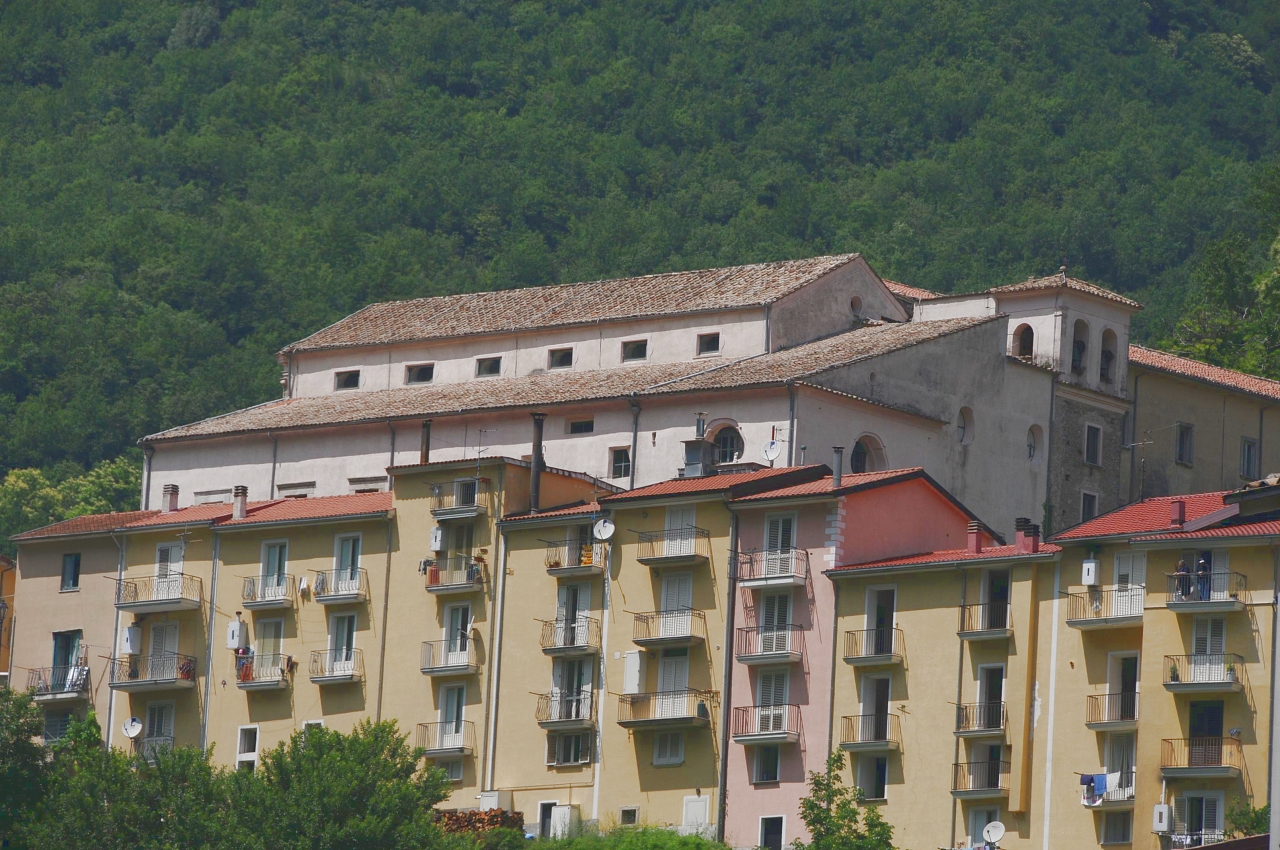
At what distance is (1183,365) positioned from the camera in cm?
9181

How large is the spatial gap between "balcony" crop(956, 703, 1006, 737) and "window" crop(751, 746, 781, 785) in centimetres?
524

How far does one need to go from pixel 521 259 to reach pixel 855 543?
318 feet

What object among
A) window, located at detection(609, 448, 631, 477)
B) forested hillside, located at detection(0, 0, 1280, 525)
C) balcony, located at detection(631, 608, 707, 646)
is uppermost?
forested hillside, located at detection(0, 0, 1280, 525)

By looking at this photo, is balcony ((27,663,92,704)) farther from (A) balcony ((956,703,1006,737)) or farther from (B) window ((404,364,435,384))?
(A) balcony ((956,703,1006,737))

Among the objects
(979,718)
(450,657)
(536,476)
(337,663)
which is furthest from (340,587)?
(979,718)

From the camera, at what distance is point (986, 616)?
65188mm

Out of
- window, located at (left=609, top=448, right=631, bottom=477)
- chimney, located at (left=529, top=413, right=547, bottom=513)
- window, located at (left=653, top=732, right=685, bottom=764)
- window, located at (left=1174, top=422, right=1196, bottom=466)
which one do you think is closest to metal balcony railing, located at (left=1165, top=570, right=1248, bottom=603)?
window, located at (left=653, top=732, right=685, bottom=764)

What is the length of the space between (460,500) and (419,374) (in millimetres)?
16318

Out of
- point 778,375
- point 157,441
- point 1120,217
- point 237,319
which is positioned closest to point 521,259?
point 237,319

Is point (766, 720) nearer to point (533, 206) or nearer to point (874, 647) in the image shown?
point (874, 647)

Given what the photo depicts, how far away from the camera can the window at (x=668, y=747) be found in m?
69.6

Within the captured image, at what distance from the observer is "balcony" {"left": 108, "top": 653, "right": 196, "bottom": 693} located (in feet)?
259

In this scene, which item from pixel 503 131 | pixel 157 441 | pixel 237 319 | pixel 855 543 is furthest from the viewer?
pixel 503 131

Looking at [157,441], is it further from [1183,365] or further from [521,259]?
[521,259]
